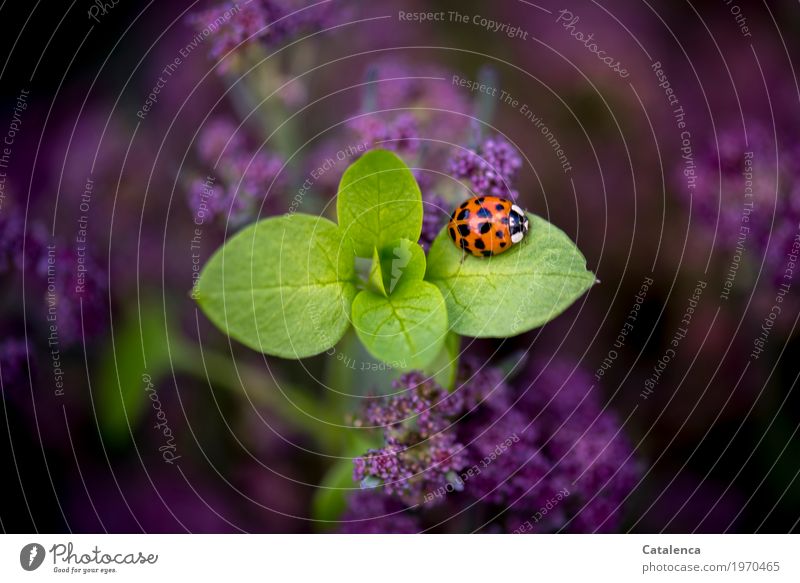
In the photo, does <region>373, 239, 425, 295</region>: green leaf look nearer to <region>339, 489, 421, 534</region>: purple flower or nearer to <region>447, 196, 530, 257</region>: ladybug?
<region>447, 196, 530, 257</region>: ladybug

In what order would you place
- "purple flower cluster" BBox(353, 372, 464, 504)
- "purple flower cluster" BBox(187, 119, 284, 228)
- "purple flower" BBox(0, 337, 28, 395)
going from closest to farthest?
"purple flower cluster" BBox(353, 372, 464, 504)
"purple flower cluster" BBox(187, 119, 284, 228)
"purple flower" BBox(0, 337, 28, 395)

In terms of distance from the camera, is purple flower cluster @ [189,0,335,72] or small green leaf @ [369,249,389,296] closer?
small green leaf @ [369,249,389,296]

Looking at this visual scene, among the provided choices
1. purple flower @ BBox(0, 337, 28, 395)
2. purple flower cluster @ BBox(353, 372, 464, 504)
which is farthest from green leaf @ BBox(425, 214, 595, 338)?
purple flower @ BBox(0, 337, 28, 395)

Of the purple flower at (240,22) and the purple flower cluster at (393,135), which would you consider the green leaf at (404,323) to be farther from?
the purple flower at (240,22)

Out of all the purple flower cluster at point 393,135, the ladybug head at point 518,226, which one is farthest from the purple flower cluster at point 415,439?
the purple flower cluster at point 393,135

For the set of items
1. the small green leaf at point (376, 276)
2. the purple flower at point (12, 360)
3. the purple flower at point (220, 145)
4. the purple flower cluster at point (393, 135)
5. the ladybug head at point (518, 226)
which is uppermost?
the purple flower at point (220, 145)

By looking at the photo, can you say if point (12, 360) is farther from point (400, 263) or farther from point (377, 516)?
point (400, 263)
